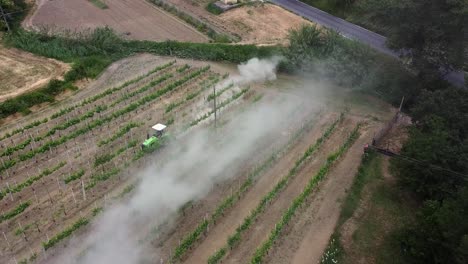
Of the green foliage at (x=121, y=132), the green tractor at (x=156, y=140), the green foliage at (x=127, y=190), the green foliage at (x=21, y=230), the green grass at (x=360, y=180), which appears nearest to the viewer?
the green foliage at (x=21, y=230)

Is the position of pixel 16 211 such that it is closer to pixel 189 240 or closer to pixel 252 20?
pixel 189 240

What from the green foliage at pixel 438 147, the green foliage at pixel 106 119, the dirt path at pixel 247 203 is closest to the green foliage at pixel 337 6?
the green foliage at pixel 106 119

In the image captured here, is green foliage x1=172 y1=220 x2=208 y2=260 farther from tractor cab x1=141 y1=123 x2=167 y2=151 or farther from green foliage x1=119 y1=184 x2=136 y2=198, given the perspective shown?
tractor cab x1=141 y1=123 x2=167 y2=151

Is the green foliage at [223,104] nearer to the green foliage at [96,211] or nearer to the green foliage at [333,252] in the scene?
the green foliage at [96,211]

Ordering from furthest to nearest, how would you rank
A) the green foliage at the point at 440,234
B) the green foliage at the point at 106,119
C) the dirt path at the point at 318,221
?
the green foliage at the point at 106,119 → the dirt path at the point at 318,221 → the green foliage at the point at 440,234

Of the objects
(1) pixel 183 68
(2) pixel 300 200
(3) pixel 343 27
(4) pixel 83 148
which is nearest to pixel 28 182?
(4) pixel 83 148

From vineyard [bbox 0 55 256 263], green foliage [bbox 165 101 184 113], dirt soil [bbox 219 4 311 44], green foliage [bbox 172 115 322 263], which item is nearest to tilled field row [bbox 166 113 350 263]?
green foliage [bbox 172 115 322 263]

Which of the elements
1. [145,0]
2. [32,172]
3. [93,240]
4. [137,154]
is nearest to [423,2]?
[137,154]
